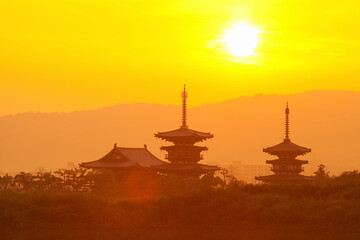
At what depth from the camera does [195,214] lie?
48.4 m

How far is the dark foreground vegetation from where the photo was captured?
46.0 meters

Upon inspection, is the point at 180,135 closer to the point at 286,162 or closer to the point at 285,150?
the point at 285,150

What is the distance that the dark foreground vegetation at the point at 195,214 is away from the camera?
151 ft

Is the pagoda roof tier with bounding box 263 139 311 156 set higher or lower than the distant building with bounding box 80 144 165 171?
higher

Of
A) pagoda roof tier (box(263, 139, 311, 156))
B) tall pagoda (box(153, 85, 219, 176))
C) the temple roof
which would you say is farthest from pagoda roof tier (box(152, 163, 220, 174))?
pagoda roof tier (box(263, 139, 311, 156))

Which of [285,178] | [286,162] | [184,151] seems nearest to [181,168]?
[184,151]

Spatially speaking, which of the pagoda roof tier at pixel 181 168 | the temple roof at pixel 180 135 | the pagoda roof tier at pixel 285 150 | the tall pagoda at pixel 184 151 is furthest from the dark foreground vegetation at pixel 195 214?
the pagoda roof tier at pixel 285 150

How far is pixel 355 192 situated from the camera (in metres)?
48.7

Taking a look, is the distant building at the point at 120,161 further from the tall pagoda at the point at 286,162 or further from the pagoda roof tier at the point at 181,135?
the tall pagoda at the point at 286,162

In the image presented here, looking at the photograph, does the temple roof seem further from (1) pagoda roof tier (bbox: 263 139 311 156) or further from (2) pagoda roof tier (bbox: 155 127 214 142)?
(1) pagoda roof tier (bbox: 263 139 311 156)

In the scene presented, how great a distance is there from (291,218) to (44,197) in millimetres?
16746

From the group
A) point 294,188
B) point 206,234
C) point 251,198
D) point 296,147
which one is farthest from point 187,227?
point 296,147

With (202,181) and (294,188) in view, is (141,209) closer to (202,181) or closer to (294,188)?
(294,188)

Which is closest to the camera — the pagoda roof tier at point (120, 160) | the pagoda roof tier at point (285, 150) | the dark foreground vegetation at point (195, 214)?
the dark foreground vegetation at point (195, 214)
